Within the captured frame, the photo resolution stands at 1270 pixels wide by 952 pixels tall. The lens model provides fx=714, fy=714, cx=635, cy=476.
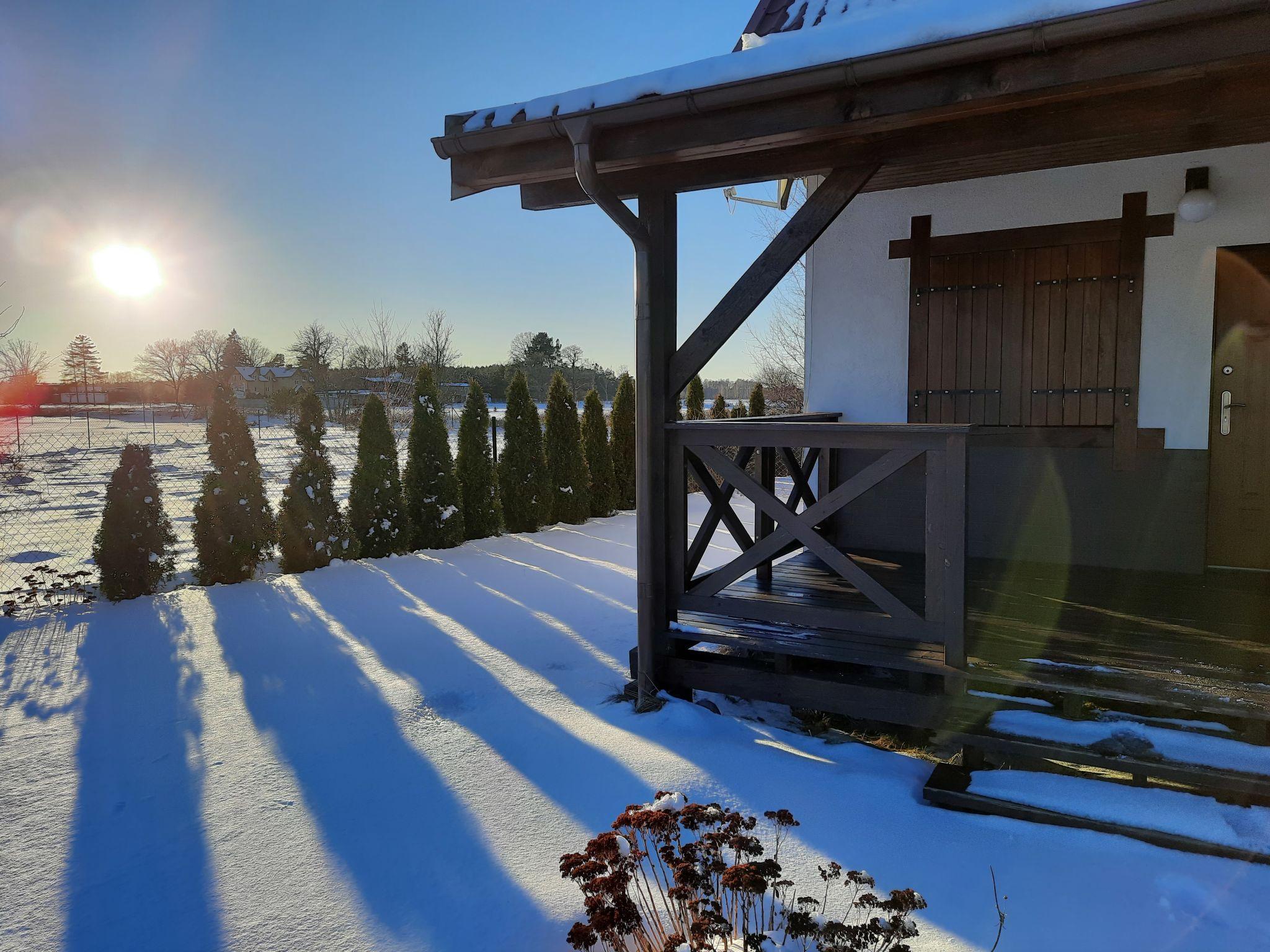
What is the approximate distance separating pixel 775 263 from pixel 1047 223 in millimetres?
2519

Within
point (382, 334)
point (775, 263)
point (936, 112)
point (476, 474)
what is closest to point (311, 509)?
point (476, 474)

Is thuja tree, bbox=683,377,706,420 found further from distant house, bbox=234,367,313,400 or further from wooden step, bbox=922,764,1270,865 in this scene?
distant house, bbox=234,367,313,400

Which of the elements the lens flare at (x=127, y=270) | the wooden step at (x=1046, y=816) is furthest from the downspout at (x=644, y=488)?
the lens flare at (x=127, y=270)

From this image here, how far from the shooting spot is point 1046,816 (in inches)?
89.1

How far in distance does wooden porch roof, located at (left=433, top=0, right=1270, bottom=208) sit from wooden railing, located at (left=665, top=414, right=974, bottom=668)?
1105 mm

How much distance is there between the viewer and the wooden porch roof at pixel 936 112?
208 cm

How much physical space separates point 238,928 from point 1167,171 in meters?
5.52

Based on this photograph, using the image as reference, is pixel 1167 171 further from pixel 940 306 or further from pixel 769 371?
pixel 769 371

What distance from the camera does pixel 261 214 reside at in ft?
44.6

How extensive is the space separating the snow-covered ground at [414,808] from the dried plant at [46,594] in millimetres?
932

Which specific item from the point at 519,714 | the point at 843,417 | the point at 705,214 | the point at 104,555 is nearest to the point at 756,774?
the point at 519,714

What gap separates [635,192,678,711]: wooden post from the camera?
10.5 ft

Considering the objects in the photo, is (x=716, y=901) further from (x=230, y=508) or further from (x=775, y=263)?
(x=230, y=508)

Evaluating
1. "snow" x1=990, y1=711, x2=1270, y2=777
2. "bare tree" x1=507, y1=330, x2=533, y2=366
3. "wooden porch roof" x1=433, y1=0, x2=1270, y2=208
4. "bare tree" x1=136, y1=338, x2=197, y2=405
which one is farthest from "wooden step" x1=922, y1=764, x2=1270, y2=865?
"bare tree" x1=136, y1=338, x2=197, y2=405
